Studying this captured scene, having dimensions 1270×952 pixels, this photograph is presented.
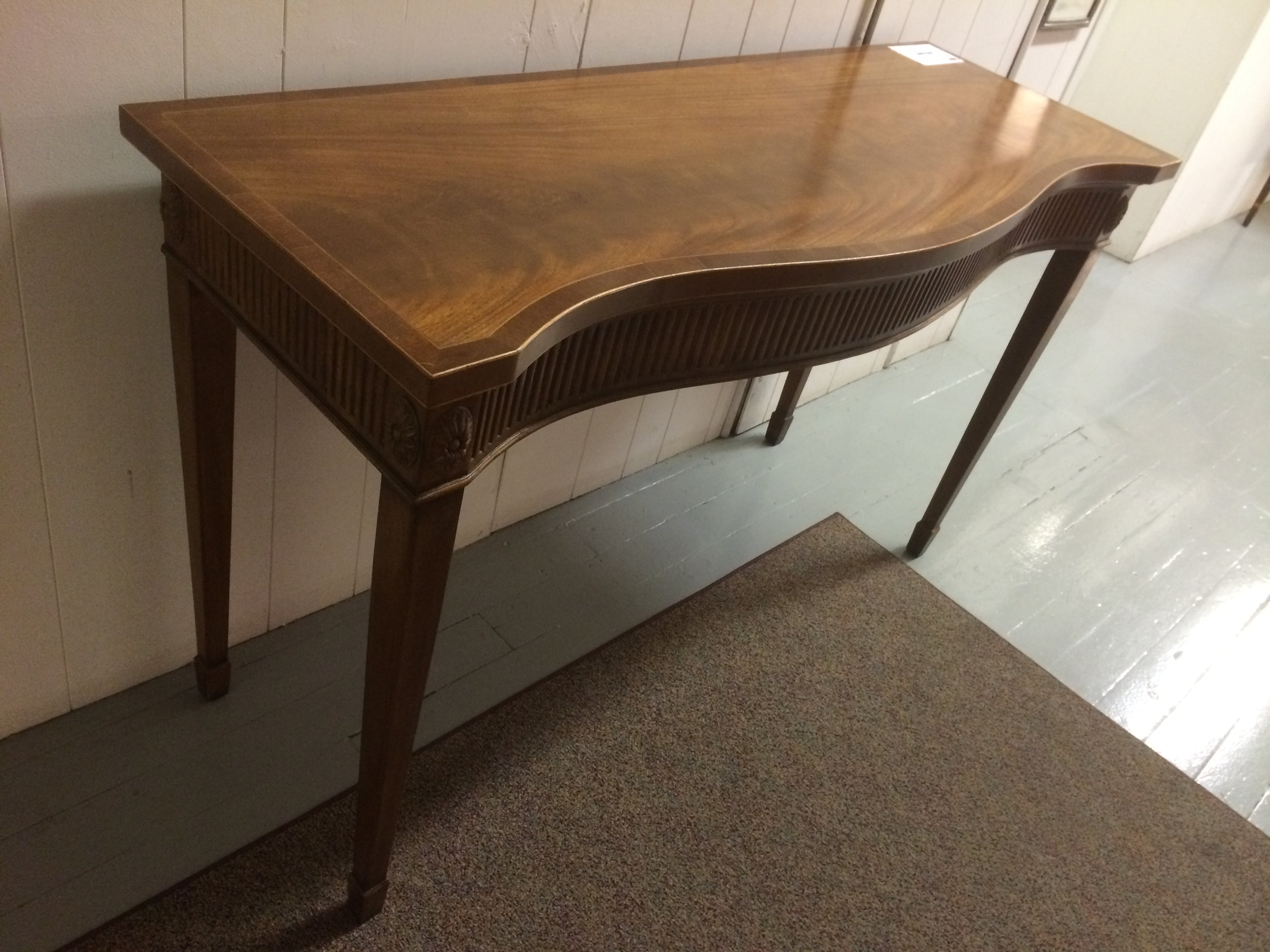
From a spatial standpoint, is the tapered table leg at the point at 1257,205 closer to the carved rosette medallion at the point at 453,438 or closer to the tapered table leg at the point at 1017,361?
the tapered table leg at the point at 1017,361

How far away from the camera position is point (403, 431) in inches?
30.5

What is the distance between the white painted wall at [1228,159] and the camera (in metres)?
3.45

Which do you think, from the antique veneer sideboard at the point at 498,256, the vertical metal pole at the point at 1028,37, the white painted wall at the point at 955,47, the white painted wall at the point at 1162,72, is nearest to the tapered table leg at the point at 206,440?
the antique veneer sideboard at the point at 498,256

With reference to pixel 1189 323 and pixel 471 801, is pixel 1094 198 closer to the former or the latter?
pixel 471 801

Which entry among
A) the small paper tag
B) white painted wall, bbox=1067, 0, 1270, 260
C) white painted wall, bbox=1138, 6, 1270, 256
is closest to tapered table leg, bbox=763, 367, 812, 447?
the small paper tag

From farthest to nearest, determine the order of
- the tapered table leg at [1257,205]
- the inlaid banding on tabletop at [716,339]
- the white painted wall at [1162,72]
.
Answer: the tapered table leg at [1257,205] < the white painted wall at [1162,72] < the inlaid banding on tabletop at [716,339]

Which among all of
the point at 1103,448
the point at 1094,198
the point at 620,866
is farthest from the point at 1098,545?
the point at 620,866

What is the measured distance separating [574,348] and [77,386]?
583mm

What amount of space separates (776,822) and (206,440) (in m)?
0.93

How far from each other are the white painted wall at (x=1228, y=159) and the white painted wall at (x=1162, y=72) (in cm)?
4

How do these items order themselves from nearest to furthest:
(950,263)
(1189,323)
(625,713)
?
A: (950,263), (625,713), (1189,323)

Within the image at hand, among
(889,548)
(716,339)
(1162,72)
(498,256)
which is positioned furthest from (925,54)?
(1162,72)

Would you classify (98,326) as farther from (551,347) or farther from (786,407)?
(786,407)

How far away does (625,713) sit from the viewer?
1540 millimetres
